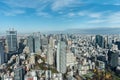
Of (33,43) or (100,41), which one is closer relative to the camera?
(33,43)

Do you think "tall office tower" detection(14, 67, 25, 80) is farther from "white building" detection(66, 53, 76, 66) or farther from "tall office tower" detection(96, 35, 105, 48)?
"tall office tower" detection(96, 35, 105, 48)

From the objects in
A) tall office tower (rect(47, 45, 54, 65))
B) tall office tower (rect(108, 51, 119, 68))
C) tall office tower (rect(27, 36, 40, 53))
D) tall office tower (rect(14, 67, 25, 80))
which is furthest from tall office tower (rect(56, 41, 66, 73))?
tall office tower (rect(108, 51, 119, 68))

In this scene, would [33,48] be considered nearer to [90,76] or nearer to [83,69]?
[83,69]

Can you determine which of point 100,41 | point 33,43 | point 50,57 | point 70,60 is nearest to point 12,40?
point 33,43

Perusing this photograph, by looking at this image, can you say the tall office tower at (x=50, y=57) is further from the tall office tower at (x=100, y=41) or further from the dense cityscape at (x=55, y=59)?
the tall office tower at (x=100, y=41)

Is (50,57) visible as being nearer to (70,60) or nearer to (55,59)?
(55,59)

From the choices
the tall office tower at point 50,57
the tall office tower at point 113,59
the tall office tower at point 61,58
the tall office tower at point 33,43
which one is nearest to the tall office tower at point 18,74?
the tall office tower at point 61,58

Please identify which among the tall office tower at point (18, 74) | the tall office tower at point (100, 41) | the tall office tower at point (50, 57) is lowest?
the tall office tower at point (18, 74)
